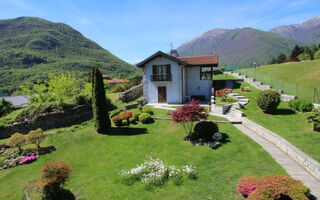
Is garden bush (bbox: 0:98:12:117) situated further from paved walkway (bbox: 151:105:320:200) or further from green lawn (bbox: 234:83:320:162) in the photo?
green lawn (bbox: 234:83:320:162)

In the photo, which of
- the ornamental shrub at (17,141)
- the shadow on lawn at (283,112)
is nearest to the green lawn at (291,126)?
the shadow on lawn at (283,112)

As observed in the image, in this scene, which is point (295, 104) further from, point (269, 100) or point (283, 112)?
point (269, 100)

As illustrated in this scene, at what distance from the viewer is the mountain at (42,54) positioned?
200 ft

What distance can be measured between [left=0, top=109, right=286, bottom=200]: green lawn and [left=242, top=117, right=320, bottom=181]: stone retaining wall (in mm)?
1161

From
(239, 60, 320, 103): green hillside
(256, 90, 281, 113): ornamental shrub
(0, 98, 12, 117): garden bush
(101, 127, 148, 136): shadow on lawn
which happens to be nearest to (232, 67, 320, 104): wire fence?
(239, 60, 320, 103): green hillside

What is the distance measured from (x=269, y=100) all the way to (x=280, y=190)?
11869 millimetres

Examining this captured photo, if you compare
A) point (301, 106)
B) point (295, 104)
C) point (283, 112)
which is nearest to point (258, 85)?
point (295, 104)

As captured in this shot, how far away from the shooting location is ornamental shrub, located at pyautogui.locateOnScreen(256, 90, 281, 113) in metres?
15.1

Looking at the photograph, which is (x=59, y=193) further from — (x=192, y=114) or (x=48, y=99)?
(x=48, y=99)

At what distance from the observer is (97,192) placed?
26.0 feet

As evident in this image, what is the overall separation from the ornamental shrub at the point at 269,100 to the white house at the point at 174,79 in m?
9.30

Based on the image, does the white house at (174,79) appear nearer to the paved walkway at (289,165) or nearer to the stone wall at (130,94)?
the stone wall at (130,94)

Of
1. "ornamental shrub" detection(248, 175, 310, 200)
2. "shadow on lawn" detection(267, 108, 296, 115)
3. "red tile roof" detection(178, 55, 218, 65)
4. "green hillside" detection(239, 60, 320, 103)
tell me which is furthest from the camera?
"red tile roof" detection(178, 55, 218, 65)

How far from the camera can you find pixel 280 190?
5.46 m
